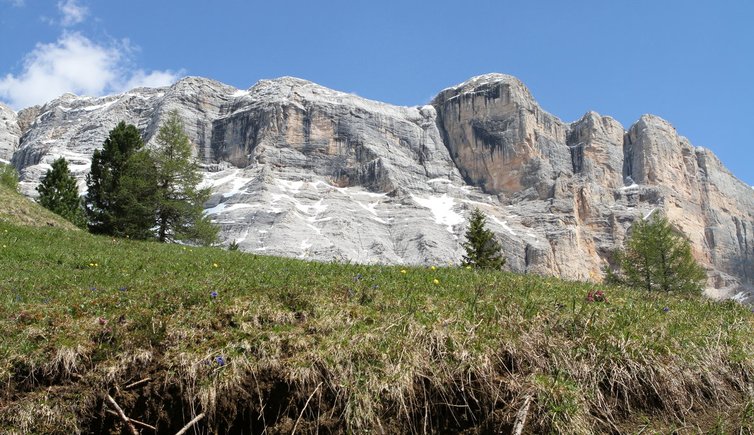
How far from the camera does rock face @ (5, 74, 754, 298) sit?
5615 inches

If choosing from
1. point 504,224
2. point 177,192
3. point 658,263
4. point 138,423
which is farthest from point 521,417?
point 504,224

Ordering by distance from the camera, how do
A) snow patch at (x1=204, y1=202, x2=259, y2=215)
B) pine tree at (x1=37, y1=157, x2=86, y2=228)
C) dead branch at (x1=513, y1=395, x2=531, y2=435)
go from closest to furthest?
1. dead branch at (x1=513, y1=395, x2=531, y2=435)
2. pine tree at (x1=37, y1=157, x2=86, y2=228)
3. snow patch at (x1=204, y1=202, x2=259, y2=215)

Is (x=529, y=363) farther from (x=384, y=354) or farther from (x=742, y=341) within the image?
(x=742, y=341)

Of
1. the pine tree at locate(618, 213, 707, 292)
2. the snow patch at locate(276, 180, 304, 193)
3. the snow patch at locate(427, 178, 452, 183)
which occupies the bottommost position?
the pine tree at locate(618, 213, 707, 292)

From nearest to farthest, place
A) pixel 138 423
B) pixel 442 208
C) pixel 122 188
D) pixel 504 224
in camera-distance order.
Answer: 1. pixel 138 423
2. pixel 122 188
3. pixel 504 224
4. pixel 442 208

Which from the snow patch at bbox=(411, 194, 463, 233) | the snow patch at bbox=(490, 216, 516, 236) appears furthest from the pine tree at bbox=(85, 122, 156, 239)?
the snow patch at bbox=(490, 216, 516, 236)

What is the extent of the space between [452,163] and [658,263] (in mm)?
151066

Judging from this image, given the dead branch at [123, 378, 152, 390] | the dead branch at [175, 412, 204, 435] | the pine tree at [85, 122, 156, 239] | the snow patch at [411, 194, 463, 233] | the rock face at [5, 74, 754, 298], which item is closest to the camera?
the dead branch at [175, 412, 204, 435]

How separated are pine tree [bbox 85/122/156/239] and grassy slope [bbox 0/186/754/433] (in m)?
22.9

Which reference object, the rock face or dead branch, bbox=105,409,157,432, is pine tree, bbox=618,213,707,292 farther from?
the rock face

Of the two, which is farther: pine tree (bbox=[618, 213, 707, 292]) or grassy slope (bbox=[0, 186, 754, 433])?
pine tree (bbox=[618, 213, 707, 292])

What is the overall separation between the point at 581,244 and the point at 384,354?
487ft

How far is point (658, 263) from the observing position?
32.9m

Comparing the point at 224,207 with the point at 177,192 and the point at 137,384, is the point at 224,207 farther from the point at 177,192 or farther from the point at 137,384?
the point at 137,384
